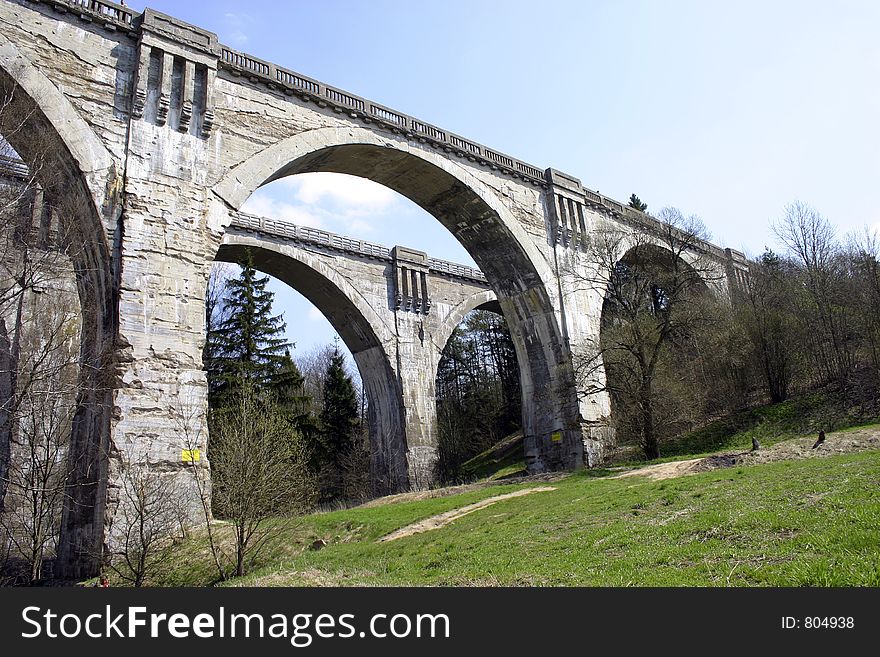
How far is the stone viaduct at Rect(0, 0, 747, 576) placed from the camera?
12.2 metres

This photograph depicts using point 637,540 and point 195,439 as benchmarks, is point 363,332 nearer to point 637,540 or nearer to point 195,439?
point 195,439

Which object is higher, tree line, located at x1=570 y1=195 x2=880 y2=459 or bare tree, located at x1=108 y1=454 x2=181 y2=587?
tree line, located at x1=570 y1=195 x2=880 y2=459

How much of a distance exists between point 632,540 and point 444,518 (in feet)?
21.9

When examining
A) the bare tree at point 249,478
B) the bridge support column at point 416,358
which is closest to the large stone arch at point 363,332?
the bridge support column at point 416,358

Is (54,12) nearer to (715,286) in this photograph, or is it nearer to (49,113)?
(49,113)

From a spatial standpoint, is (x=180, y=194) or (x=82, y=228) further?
(x=180, y=194)

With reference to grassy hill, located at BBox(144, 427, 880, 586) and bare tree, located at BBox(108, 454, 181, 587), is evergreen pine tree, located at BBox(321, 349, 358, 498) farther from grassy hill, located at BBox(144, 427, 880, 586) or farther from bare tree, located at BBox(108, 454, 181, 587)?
bare tree, located at BBox(108, 454, 181, 587)

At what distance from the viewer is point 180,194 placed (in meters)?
13.8

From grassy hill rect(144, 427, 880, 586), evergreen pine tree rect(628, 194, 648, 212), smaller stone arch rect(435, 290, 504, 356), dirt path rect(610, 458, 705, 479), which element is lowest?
grassy hill rect(144, 427, 880, 586)

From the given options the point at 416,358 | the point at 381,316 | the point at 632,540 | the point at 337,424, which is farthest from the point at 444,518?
the point at 337,424

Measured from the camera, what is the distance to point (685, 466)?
15.3 metres

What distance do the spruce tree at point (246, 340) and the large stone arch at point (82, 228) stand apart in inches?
538

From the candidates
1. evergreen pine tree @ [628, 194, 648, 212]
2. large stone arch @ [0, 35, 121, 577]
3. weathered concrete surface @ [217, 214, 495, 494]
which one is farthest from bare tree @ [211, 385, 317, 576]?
evergreen pine tree @ [628, 194, 648, 212]

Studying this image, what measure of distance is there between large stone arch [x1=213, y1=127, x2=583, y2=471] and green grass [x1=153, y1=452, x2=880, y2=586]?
6537 millimetres
